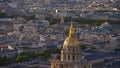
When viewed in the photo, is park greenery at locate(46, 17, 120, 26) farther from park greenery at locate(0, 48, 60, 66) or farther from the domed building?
the domed building

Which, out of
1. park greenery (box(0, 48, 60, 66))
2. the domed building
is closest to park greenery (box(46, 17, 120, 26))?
park greenery (box(0, 48, 60, 66))

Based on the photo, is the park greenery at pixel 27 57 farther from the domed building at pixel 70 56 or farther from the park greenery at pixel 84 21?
the park greenery at pixel 84 21

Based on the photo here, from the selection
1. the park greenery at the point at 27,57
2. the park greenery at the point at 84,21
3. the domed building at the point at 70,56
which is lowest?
the park greenery at the point at 84,21

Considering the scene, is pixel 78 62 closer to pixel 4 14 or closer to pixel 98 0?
pixel 4 14

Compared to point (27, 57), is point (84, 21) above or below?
below

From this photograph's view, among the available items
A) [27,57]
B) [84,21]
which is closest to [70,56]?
[27,57]

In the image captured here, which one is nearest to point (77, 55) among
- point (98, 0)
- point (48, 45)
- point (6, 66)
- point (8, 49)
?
point (6, 66)

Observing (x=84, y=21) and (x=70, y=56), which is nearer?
(x=70, y=56)

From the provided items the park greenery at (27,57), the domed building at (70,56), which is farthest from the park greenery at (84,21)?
the domed building at (70,56)

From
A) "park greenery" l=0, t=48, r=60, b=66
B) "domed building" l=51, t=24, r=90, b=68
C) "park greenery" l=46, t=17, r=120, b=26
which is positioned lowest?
"park greenery" l=46, t=17, r=120, b=26

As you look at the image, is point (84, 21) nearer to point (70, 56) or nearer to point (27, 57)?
point (27, 57)
